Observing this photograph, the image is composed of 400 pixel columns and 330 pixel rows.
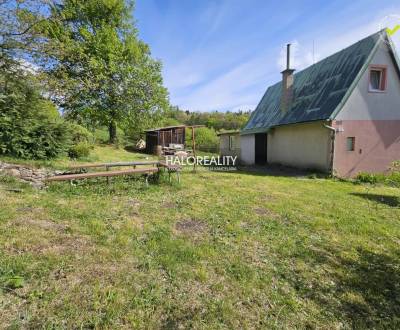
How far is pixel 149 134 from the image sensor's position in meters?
23.5

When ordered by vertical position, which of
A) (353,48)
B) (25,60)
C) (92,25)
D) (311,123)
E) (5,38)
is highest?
(92,25)

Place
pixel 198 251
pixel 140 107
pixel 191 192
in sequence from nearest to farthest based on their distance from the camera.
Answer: pixel 198 251, pixel 191 192, pixel 140 107

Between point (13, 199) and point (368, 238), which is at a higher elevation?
point (13, 199)

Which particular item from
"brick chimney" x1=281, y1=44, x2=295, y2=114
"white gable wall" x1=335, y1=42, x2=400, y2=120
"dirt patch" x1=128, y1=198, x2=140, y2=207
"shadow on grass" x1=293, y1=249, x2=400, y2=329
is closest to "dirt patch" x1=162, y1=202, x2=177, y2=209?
"dirt patch" x1=128, y1=198, x2=140, y2=207

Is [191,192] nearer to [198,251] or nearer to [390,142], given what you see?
[198,251]

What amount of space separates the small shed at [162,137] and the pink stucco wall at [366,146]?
13881 millimetres

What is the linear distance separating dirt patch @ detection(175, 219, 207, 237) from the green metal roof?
8878 mm

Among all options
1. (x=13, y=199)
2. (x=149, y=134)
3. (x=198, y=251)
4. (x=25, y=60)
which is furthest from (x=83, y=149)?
(x=149, y=134)

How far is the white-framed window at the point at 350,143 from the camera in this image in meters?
10.8

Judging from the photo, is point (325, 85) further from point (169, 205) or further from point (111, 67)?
point (111, 67)

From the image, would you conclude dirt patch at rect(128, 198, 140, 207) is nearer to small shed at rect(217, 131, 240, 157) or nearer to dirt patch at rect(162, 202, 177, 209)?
dirt patch at rect(162, 202, 177, 209)

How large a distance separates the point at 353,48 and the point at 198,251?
13786mm

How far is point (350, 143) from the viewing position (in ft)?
35.7

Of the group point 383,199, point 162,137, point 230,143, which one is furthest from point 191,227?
point 162,137
